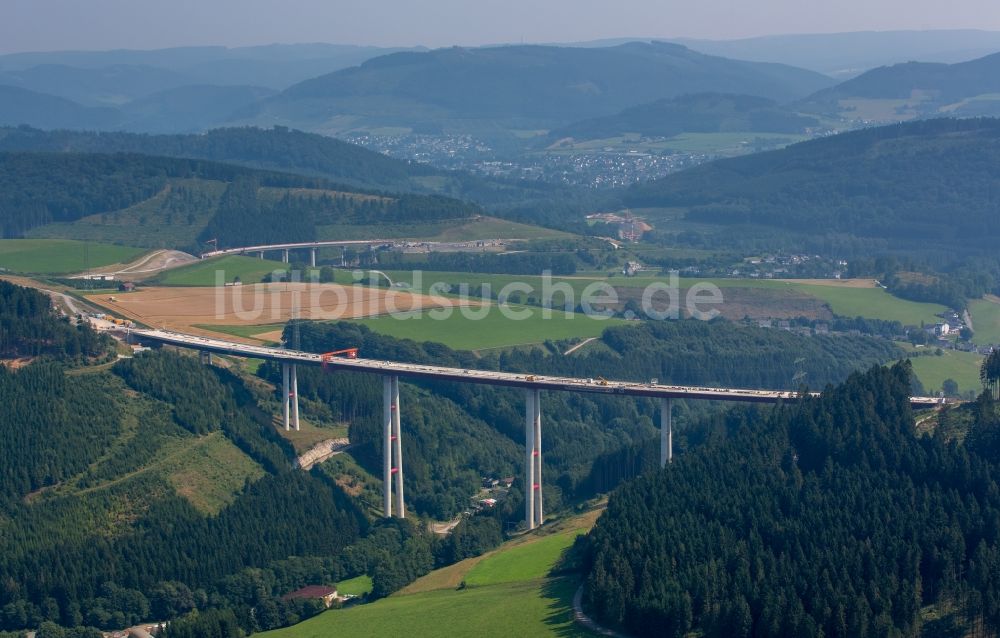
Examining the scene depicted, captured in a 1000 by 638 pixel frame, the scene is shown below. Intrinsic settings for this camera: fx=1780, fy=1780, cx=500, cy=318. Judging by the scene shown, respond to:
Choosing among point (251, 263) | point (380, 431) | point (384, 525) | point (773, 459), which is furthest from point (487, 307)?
point (773, 459)

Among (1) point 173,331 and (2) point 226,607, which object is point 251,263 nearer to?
(1) point 173,331

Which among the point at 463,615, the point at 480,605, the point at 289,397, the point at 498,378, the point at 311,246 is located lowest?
the point at 463,615

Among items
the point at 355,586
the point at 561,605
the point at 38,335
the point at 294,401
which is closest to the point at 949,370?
the point at 294,401

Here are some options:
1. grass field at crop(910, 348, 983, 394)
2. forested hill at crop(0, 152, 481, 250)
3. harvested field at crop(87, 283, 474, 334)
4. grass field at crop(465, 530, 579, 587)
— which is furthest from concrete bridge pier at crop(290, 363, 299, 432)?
forested hill at crop(0, 152, 481, 250)

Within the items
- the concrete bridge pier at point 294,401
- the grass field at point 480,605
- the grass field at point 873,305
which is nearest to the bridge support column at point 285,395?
the concrete bridge pier at point 294,401

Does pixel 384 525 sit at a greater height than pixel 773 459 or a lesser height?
lesser

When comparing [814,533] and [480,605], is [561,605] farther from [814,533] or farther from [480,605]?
[814,533]
